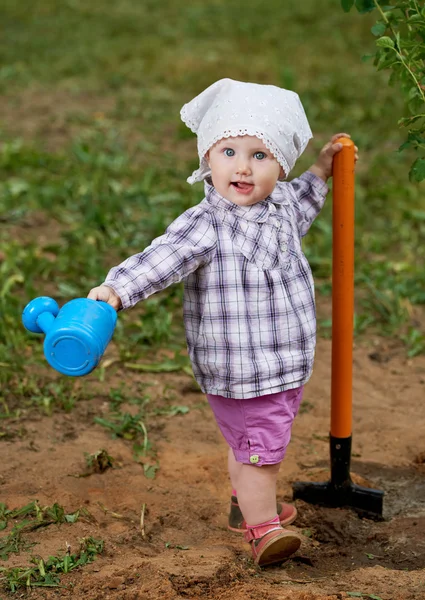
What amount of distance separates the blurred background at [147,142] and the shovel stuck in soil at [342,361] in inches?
14.7

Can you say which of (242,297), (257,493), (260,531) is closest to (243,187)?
(242,297)

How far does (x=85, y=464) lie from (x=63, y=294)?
1.38 metres

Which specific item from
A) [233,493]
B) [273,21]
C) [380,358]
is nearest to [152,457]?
[233,493]

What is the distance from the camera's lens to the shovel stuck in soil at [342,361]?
2887 millimetres

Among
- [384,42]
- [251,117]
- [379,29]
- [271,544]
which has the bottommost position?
[271,544]

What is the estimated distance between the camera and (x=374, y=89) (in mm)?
7504

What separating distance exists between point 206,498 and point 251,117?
134 centimetres

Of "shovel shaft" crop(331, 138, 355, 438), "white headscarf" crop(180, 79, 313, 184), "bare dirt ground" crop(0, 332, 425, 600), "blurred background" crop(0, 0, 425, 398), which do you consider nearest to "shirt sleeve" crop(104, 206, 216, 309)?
"white headscarf" crop(180, 79, 313, 184)

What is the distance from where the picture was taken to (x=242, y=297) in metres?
2.57

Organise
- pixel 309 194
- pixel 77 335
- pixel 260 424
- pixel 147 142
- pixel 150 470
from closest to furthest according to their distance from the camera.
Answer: pixel 77 335 < pixel 260 424 < pixel 309 194 < pixel 150 470 < pixel 147 142

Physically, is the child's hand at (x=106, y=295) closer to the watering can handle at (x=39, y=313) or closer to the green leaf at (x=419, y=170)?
the watering can handle at (x=39, y=313)

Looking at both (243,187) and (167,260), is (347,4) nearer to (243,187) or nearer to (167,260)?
(243,187)

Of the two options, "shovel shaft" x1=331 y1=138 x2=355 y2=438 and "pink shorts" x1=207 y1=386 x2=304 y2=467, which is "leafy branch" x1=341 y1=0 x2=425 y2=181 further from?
"pink shorts" x1=207 y1=386 x2=304 y2=467

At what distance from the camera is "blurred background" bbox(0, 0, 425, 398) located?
14.8 feet
